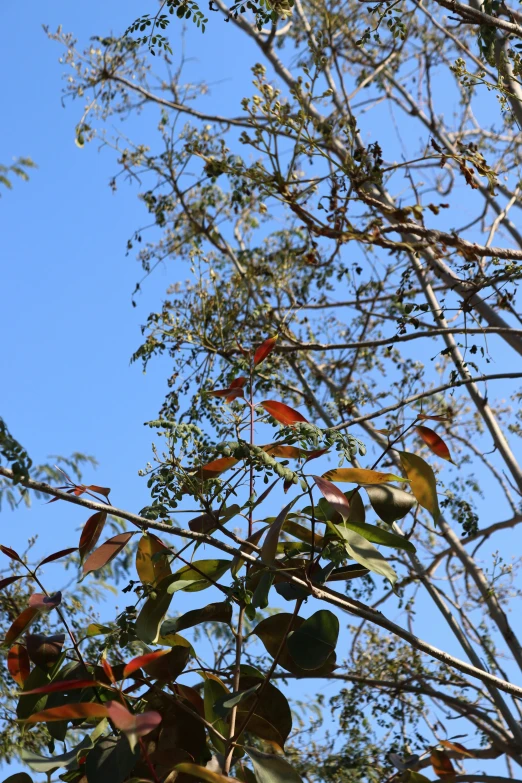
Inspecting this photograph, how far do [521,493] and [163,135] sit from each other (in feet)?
10.2

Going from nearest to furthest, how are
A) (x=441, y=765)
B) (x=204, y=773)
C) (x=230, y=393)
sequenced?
(x=204, y=773), (x=230, y=393), (x=441, y=765)

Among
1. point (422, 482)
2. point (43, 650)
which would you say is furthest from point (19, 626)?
point (422, 482)

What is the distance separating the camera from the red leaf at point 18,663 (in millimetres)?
1948

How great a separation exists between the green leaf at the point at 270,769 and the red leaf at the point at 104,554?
1.54 feet

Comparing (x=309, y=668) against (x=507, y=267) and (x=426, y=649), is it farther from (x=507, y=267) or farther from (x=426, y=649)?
(x=507, y=267)

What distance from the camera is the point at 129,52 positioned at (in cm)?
614

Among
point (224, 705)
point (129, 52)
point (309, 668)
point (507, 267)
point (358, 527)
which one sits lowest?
point (224, 705)

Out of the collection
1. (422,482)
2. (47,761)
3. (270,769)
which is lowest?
(47,761)

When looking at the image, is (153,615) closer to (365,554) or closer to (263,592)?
(263,592)

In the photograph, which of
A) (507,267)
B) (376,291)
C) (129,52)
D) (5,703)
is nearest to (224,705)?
(507,267)

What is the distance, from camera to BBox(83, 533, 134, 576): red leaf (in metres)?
1.79

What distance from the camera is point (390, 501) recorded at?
1.93 metres

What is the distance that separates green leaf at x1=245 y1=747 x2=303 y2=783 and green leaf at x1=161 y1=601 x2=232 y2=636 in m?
0.32

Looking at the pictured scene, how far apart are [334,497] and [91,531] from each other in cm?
55
